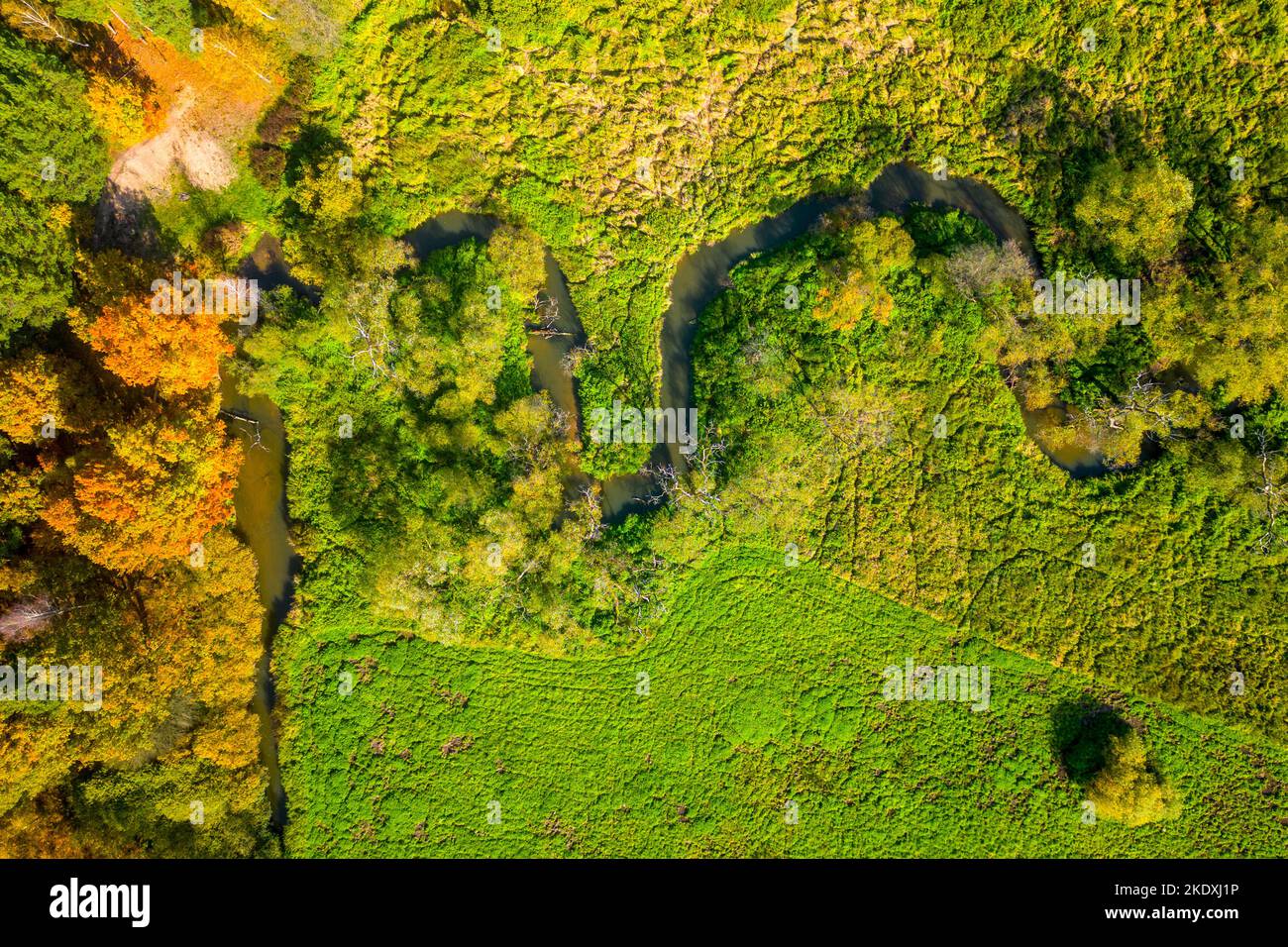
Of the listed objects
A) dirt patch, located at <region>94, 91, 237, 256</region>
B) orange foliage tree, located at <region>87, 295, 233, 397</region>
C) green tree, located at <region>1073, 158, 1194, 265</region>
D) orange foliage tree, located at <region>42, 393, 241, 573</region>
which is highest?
dirt patch, located at <region>94, 91, 237, 256</region>

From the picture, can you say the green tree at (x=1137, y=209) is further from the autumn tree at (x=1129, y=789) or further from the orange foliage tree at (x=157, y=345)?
the orange foliage tree at (x=157, y=345)

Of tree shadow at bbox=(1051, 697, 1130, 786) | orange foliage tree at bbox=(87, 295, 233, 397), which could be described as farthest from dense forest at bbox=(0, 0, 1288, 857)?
orange foliage tree at bbox=(87, 295, 233, 397)

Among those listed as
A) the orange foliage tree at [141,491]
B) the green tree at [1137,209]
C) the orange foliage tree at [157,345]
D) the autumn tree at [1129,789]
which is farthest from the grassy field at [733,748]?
the green tree at [1137,209]

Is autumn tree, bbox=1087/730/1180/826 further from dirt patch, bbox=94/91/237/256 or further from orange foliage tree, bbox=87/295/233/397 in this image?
dirt patch, bbox=94/91/237/256

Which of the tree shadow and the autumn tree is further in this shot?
the tree shadow

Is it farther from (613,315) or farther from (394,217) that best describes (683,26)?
(394,217)

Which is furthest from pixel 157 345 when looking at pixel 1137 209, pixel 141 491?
pixel 1137 209

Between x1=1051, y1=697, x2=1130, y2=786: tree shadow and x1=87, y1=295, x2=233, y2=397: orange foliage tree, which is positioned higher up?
x1=87, y1=295, x2=233, y2=397: orange foliage tree
